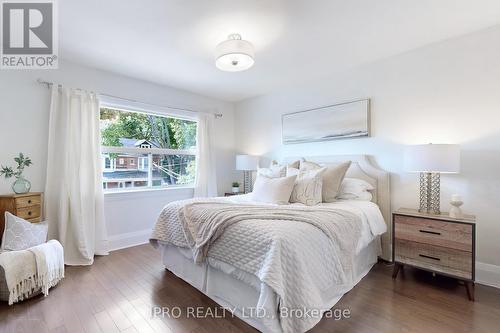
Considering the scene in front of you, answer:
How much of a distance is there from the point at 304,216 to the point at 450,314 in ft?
4.24

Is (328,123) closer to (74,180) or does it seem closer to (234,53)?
(234,53)

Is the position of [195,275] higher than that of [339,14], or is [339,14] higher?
[339,14]

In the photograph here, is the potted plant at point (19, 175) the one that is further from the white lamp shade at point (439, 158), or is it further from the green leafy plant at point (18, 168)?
the white lamp shade at point (439, 158)

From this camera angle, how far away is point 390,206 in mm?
2832

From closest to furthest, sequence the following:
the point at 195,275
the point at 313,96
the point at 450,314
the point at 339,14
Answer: the point at 450,314
the point at 339,14
the point at 195,275
the point at 313,96

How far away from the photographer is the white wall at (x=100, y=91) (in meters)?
2.63

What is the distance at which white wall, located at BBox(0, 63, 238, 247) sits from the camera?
2631 mm

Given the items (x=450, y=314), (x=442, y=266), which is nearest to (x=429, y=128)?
(x=442, y=266)

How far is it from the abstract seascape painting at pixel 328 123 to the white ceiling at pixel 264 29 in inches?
21.7

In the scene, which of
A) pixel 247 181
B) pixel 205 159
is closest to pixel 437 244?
pixel 247 181

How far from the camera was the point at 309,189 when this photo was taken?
2605 mm

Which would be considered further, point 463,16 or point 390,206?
point 390,206

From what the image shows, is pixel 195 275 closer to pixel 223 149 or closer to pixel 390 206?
pixel 390 206

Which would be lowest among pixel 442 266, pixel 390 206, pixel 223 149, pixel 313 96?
pixel 442 266
